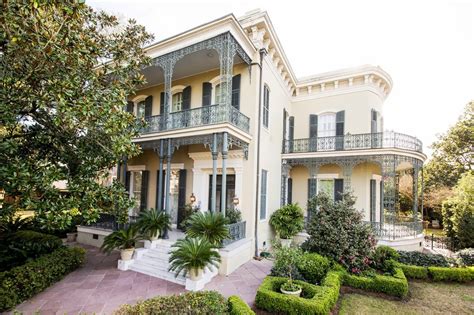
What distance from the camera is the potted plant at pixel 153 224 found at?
834 centimetres

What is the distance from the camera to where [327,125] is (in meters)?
13.0

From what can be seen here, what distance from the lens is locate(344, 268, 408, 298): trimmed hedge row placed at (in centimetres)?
646

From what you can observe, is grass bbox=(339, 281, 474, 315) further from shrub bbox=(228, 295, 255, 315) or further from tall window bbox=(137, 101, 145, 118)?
tall window bbox=(137, 101, 145, 118)

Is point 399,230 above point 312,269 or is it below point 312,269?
above

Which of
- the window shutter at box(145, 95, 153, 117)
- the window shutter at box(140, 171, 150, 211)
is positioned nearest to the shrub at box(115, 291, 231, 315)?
the window shutter at box(140, 171, 150, 211)

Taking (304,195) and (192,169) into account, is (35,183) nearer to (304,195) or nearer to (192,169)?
(192,169)

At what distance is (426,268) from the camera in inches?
310

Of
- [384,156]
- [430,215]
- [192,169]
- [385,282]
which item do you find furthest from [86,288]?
[430,215]

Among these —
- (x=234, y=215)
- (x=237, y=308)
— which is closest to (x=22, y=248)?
(x=234, y=215)

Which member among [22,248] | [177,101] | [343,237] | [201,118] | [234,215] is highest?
[177,101]

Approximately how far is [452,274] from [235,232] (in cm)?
719

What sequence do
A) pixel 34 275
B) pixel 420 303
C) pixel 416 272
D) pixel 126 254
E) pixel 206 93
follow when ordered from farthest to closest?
1. pixel 206 93
2. pixel 416 272
3. pixel 126 254
4. pixel 420 303
5. pixel 34 275

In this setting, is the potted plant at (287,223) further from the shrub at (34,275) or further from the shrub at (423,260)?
the shrub at (34,275)

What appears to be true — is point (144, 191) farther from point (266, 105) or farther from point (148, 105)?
point (266, 105)
